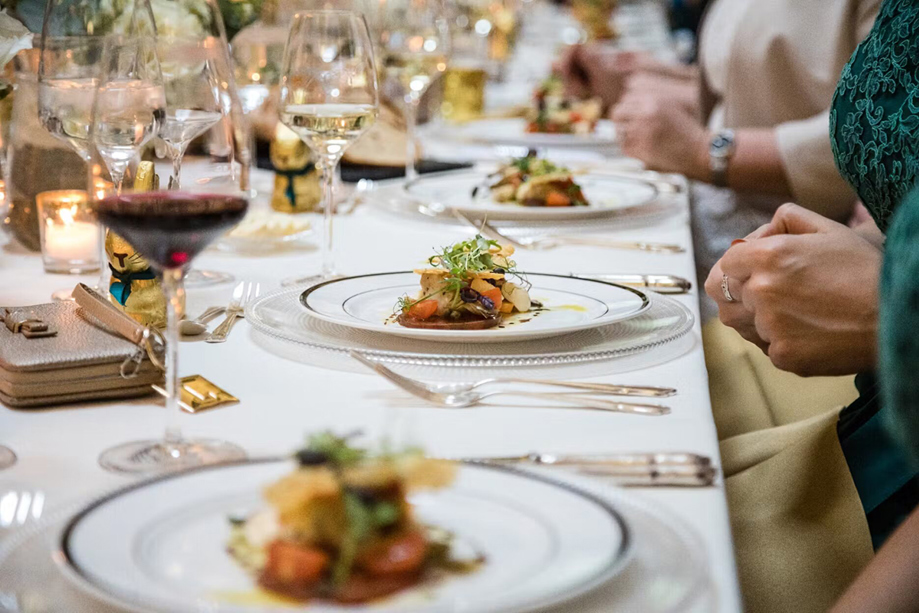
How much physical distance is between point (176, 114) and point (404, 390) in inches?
12.7

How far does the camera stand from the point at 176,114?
96cm

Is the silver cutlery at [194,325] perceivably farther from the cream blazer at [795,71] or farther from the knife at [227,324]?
the cream blazer at [795,71]

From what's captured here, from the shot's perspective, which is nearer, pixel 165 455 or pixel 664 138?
pixel 165 455

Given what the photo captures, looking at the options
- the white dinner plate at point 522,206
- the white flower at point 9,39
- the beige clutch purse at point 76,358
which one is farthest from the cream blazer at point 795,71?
the beige clutch purse at point 76,358

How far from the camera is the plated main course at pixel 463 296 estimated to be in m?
1.01

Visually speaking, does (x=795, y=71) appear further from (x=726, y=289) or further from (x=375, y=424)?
(x=375, y=424)

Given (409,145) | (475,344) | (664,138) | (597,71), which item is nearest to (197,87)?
(475,344)

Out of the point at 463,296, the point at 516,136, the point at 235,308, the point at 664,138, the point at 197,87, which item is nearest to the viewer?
the point at 197,87

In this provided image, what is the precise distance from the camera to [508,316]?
1060 mm

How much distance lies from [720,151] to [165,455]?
1.84 meters

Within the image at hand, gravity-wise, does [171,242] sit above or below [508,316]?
above

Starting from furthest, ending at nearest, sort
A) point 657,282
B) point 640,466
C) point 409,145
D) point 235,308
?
point 409,145
point 657,282
point 235,308
point 640,466

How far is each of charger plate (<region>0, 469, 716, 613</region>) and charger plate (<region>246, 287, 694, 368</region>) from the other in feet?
1.02

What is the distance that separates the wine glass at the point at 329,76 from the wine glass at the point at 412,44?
0.73m
